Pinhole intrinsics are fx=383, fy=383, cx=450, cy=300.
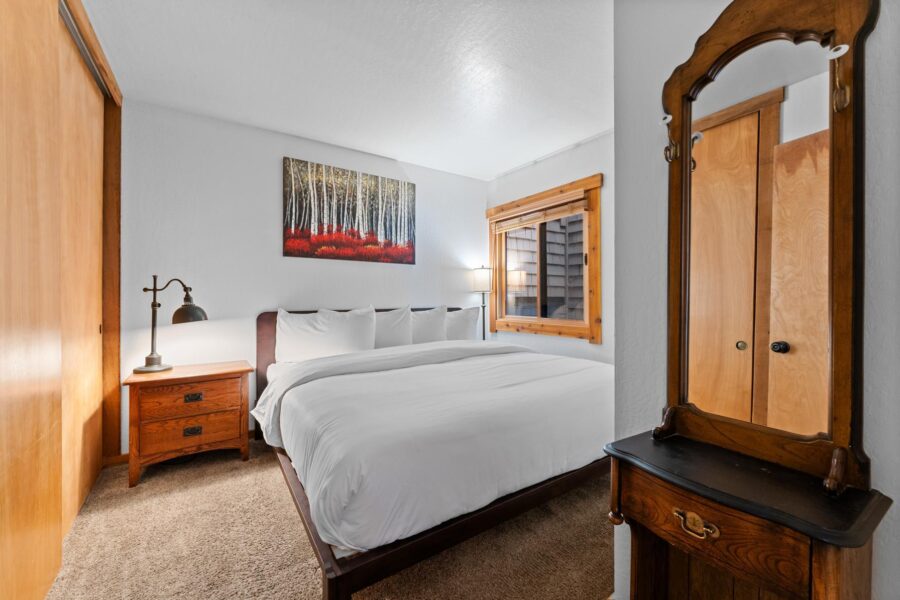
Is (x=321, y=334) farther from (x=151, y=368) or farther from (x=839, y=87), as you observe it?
(x=839, y=87)

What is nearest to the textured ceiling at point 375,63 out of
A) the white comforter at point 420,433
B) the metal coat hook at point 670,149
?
the metal coat hook at point 670,149

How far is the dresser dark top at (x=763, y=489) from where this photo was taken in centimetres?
67

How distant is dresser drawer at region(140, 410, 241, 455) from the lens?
7.82 ft

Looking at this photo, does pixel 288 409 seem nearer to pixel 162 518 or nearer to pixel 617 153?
pixel 162 518

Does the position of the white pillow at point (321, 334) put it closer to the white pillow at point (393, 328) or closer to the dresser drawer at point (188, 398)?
the white pillow at point (393, 328)

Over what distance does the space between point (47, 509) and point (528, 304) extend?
12.3 ft

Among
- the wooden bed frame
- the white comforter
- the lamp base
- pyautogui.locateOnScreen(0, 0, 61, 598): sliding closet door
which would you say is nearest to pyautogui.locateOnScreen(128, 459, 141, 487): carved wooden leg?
the lamp base

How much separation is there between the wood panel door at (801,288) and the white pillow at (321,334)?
281 cm

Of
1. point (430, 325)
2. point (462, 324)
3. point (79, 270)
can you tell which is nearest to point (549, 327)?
point (462, 324)

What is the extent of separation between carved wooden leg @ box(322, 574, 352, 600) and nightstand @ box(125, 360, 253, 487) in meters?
1.72

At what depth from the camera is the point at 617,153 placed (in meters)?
1.33

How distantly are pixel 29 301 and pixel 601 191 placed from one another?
3.63 metres

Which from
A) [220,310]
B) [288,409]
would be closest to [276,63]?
[220,310]

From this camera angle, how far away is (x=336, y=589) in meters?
1.28
